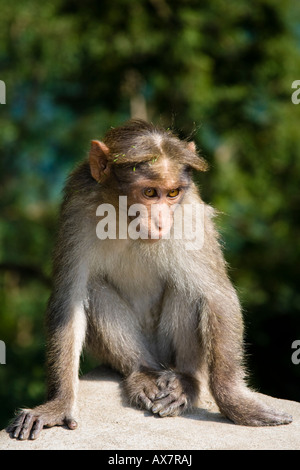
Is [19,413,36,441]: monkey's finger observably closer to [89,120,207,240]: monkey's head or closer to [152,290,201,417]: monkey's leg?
[152,290,201,417]: monkey's leg

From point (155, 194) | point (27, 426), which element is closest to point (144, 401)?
point (27, 426)

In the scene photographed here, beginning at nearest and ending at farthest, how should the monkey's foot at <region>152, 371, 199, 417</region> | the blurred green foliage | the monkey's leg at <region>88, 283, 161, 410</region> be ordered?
the monkey's foot at <region>152, 371, 199, 417</region>
the monkey's leg at <region>88, 283, 161, 410</region>
the blurred green foliage

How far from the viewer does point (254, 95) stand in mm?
9594

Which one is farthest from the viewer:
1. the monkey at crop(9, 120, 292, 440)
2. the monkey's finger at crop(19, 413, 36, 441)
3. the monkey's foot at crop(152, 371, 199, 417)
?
the monkey's foot at crop(152, 371, 199, 417)

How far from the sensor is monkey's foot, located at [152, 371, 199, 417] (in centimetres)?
541

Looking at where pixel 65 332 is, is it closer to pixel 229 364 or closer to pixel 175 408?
pixel 175 408

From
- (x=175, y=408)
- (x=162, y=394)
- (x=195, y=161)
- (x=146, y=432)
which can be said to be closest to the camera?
(x=146, y=432)

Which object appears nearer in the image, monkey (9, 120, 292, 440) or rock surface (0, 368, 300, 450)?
rock surface (0, 368, 300, 450)

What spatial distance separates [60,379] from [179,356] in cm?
108

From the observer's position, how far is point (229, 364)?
5.44 metres

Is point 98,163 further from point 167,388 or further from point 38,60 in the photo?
point 38,60

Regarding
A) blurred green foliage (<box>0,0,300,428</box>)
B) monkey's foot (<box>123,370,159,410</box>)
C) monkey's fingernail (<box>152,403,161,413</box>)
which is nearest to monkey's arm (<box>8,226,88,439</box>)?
monkey's foot (<box>123,370,159,410</box>)

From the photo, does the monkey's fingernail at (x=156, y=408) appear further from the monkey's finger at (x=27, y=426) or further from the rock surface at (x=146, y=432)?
the monkey's finger at (x=27, y=426)

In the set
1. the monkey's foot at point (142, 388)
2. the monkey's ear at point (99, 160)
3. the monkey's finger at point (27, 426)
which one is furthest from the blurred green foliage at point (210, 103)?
the monkey's finger at point (27, 426)
